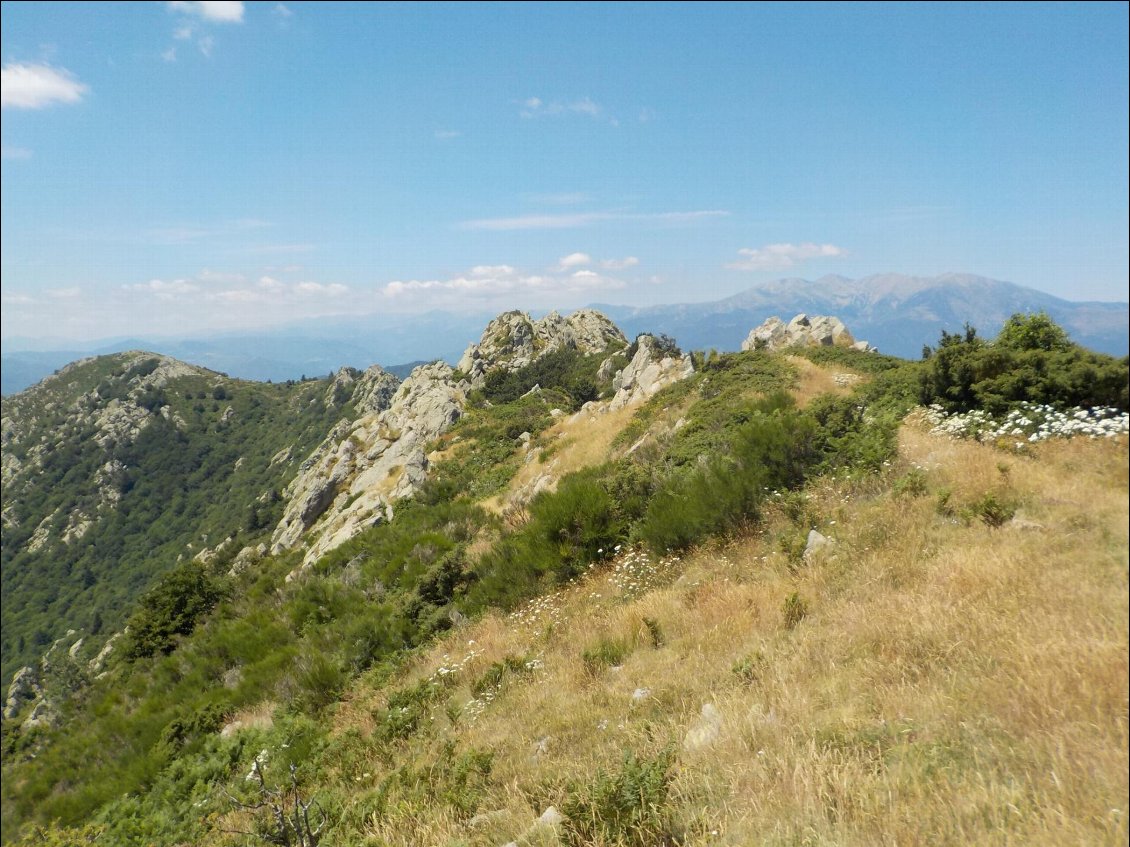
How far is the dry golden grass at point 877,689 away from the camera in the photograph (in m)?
2.50

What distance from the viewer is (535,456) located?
21797 millimetres

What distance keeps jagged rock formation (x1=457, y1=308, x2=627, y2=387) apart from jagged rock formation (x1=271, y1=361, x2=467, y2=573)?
467cm

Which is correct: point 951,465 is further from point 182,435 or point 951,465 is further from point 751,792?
point 182,435

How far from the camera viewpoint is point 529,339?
5141 cm

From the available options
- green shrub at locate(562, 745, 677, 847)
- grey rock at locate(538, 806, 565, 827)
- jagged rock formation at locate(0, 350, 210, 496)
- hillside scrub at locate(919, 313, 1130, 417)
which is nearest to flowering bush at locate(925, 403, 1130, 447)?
hillside scrub at locate(919, 313, 1130, 417)

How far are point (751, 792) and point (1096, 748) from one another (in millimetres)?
1679

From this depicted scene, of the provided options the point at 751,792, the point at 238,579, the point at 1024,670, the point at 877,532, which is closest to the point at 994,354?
the point at 877,532

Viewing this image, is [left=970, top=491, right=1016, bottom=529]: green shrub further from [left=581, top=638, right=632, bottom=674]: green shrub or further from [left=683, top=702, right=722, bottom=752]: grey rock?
[left=581, top=638, right=632, bottom=674]: green shrub

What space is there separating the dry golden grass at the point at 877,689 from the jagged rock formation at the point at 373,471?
16.2 m

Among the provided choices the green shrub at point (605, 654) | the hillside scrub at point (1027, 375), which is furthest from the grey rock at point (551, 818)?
the hillside scrub at point (1027, 375)

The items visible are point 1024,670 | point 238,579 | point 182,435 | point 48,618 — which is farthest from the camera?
point 182,435

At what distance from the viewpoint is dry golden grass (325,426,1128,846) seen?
250 centimetres

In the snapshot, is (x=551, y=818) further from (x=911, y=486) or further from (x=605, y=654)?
(x=911, y=486)

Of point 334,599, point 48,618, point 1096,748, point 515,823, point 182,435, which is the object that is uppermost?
point 1096,748
